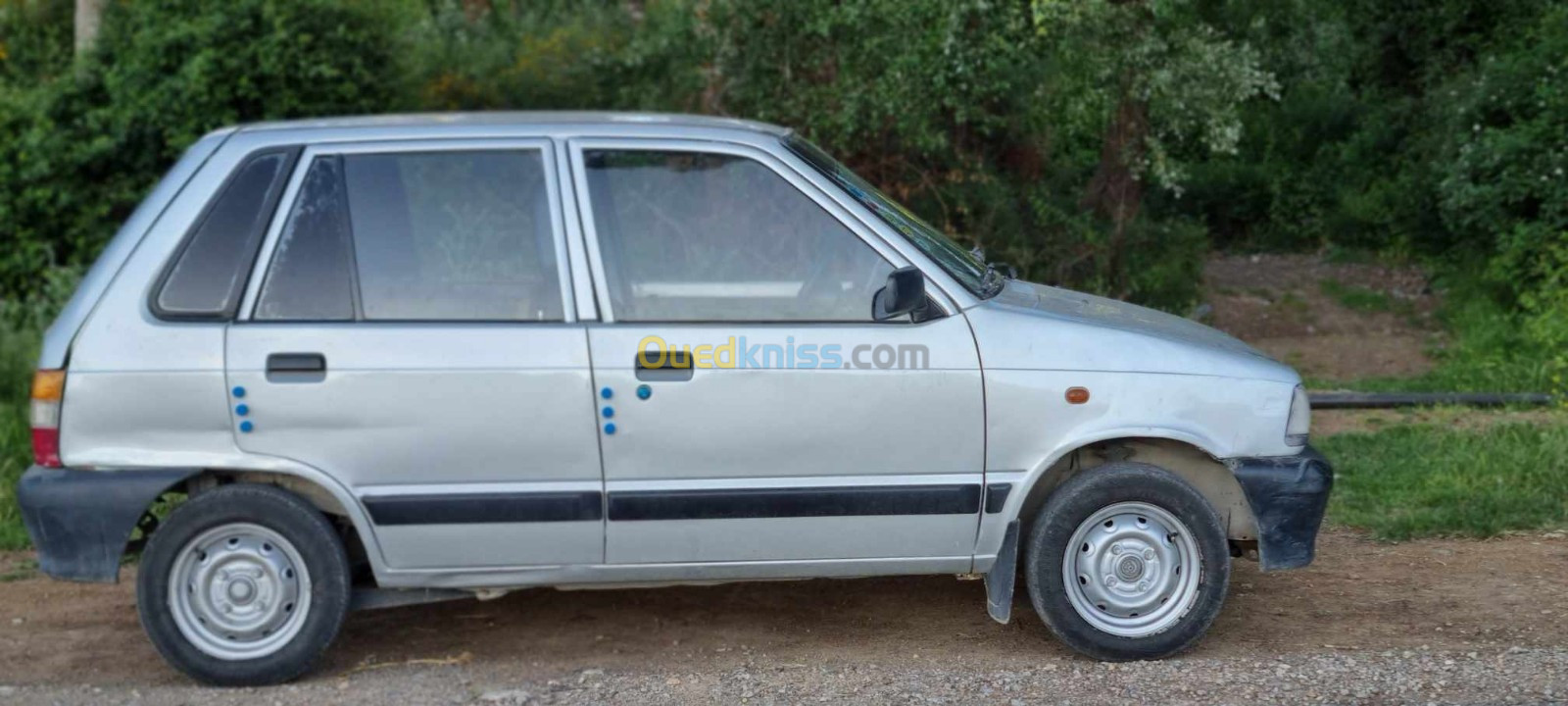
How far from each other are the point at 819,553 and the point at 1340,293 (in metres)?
10.3

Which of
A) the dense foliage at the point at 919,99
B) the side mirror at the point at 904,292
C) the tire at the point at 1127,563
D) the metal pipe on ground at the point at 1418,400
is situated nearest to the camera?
the side mirror at the point at 904,292

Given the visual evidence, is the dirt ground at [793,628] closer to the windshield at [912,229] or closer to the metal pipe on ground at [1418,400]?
the windshield at [912,229]

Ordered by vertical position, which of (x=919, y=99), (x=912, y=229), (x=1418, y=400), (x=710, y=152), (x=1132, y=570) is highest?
(x=919, y=99)

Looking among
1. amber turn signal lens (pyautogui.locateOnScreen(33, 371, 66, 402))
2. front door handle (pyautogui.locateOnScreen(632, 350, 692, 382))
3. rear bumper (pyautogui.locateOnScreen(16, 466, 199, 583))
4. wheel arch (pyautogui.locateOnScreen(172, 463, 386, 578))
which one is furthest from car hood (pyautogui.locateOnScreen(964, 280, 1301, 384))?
amber turn signal lens (pyautogui.locateOnScreen(33, 371, 66, 402))

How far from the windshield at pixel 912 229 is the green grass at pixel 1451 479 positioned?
8.49ft

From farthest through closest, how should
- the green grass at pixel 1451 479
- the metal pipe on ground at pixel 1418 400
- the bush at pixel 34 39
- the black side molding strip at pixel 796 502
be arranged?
1. the bush at pixel 34 39
2. the metal pipe on ground at pixel 1418 400
3. the green grass at pixel 1451 479
4. the black side molding strip at pixel 796 502

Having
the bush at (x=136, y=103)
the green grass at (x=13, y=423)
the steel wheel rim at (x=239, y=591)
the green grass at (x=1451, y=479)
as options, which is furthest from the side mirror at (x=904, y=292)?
the bush at (x=136, y=103)

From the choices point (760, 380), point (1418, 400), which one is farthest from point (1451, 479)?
point (760, 380)

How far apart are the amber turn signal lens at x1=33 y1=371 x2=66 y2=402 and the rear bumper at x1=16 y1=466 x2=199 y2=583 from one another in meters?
0.25

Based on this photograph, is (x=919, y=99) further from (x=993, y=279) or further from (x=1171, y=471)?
(x=1171, y=471)

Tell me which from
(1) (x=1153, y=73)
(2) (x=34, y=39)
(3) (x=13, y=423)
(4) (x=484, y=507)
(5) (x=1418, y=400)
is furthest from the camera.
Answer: (2) (x=34, y=39)

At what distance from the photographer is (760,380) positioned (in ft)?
16.5

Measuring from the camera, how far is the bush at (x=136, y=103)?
11.9m

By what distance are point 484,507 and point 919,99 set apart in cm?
679
